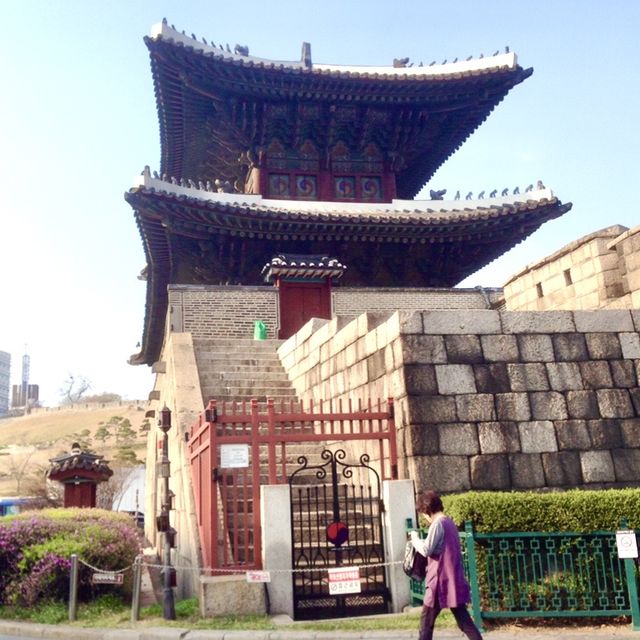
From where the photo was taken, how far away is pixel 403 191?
24.6 m

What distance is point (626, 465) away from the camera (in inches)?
336

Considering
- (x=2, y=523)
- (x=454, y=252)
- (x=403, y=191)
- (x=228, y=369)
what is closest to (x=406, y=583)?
(x=2, y=523)

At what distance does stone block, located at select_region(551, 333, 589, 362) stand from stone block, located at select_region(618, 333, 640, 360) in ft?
1.72

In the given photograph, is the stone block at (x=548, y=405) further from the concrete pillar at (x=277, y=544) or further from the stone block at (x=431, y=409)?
the concrete pillar at (x=277, y=544)

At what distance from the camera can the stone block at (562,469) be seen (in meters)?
8.32

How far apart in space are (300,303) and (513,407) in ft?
36.4

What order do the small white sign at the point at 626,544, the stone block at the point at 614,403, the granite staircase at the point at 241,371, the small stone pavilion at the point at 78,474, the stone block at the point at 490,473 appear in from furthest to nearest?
the small stone pavilion at the point at 78,474 → the granite staircase at the point at 241,371 → the stone block at the point at 614,403 → the stone block at the point at 490,473 → the small white sign at the point at 626,544

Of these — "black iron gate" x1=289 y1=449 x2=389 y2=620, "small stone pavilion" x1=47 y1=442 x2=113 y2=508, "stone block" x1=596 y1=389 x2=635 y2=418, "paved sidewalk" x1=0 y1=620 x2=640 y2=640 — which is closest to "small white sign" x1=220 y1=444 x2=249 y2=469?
"black iron gate" x1=289 y1=449 x2=389 y2=620

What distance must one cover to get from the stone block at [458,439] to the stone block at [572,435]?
1063 millimetres

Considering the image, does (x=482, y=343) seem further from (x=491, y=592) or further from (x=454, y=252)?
(x=454, y=252)

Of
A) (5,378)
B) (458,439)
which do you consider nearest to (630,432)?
(458,439)

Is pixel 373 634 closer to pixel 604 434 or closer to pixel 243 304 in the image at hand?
pixel 604 434

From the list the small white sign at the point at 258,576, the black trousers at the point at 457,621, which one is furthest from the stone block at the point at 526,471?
the small white sign at the point at 258,576

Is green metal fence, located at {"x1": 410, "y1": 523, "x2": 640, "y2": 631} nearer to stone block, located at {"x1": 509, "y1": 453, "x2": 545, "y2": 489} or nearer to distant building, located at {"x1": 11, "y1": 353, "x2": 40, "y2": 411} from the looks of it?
stone block, located at {"x1": 509, "y1": 453, "x2": 545, "y2": 489}
